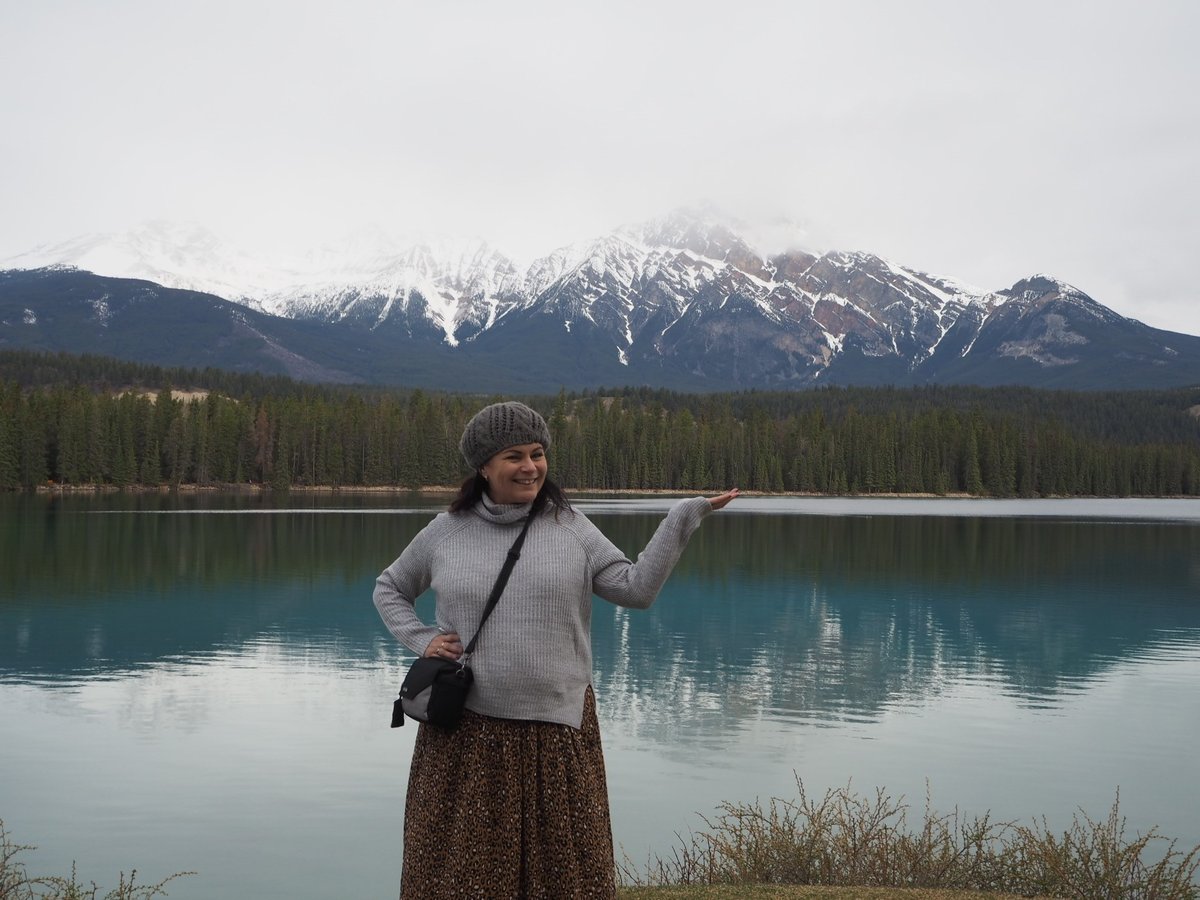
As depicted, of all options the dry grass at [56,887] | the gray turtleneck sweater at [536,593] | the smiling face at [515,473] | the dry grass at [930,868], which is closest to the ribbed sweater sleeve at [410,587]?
the gray turtleneck sweater at [536,593]

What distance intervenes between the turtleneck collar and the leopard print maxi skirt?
0.87 m

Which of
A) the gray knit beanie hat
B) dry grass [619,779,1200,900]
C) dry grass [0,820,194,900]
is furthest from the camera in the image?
dry grass [619,779,1200,900]

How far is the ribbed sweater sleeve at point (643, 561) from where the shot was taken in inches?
194

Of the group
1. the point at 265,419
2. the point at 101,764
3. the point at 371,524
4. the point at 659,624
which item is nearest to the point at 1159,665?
the point at 659,624

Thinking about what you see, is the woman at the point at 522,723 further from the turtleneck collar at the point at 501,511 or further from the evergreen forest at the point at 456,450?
the evergreen forest at the point at 456,450

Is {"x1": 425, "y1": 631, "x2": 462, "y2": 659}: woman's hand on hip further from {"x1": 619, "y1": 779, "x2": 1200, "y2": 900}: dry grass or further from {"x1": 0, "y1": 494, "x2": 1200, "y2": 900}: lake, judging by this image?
{"x1": 0, "y1": 494, "x2": 1200, "y2": 900}: lake

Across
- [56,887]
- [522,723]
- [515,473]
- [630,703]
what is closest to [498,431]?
[515,473]

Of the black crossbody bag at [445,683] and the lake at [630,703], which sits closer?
the black crossbody bag at [445,683]

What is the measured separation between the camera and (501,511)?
5102 millimetres

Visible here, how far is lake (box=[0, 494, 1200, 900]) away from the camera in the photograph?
13.4m

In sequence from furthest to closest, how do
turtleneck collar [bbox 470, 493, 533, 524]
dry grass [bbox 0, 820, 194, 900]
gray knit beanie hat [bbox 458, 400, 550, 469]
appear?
dry grass [bbox 0, 820, 194, 900], gray knit beanie hat [bbox 458, 400, 550, 469], turtleneck collar [bbox 470, 493, 533, 524]

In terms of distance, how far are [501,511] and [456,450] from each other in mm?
135166

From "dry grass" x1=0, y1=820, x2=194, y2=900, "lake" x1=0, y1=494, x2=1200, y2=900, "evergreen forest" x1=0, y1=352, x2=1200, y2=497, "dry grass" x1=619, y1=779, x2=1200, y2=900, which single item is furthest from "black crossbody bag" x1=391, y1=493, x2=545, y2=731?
"evergreen forest" x1=0, y1=352, x2=1200, y2=497

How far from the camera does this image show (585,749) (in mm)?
5031
